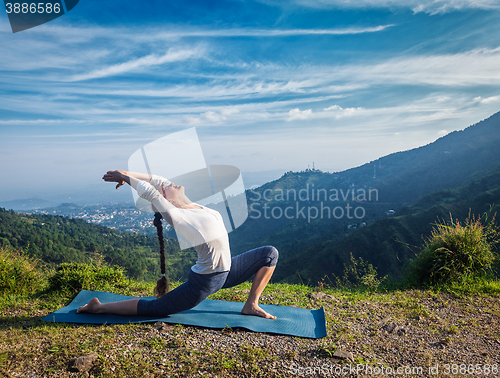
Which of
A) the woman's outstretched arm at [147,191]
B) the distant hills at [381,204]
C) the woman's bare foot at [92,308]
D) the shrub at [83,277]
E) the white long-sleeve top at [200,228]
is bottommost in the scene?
the distant hills at [381,204]

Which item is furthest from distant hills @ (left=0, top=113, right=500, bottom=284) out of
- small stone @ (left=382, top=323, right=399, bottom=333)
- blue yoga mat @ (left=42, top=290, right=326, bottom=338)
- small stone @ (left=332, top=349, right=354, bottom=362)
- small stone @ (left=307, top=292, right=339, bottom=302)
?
small stone @ (left=332, top=349, right=354, bottom=362)

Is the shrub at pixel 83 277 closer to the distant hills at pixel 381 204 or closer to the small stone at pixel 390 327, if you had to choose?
the small stone at pixel 390 327

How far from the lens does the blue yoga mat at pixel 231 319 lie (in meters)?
2.99

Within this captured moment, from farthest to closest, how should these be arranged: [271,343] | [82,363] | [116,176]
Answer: [116,176] → [271,343] → [82,363]

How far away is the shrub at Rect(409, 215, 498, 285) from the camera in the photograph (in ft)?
14.5

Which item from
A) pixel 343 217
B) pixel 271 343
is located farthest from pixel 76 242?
pixel 343 217

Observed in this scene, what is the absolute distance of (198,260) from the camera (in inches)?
115

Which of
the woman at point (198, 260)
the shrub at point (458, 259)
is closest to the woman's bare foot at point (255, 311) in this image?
the woman at point (198, 260)

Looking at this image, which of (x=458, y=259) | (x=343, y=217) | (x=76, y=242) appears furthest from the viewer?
(x=343, y=217)

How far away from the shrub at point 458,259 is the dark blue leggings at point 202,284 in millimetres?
A: 2984

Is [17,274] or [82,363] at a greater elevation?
[17,274]

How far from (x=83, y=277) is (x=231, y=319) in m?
2.57

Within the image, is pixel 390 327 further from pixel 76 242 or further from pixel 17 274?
pixel 76 242

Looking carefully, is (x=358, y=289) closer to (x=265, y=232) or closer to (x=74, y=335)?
(x=74, y=335)
